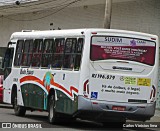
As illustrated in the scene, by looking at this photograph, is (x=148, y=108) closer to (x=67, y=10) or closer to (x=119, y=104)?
(x=119, y=104)

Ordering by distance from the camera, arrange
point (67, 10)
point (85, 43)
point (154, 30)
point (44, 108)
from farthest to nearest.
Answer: point (67, 10) < point (154, 30) < point (44, 108) < point (85, 43)

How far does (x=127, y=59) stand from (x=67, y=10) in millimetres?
17796

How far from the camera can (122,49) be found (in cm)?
1641

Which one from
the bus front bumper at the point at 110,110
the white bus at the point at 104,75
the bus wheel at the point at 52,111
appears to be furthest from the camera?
the bus wheel at the point at 52,111

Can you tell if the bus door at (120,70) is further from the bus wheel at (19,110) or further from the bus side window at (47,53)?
the bus wheel at (19,110)

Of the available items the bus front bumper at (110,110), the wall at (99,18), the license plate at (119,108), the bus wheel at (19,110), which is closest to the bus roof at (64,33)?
the bus front bumper at (110,110)

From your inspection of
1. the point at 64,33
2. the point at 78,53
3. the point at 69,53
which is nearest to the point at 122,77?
the point at 78,53

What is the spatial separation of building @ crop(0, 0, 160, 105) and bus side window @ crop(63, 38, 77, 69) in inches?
409

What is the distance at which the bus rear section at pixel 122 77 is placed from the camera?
1605cm

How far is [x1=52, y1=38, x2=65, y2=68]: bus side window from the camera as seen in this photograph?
17.8 m

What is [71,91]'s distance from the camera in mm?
16641

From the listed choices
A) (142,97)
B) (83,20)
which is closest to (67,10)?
(83,20)

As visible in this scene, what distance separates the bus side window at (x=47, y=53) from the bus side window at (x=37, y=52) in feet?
1.03

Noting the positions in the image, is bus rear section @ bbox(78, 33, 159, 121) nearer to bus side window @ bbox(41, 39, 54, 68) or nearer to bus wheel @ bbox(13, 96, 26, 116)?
bus side window @ bbox(41, 39, 54, 68)
